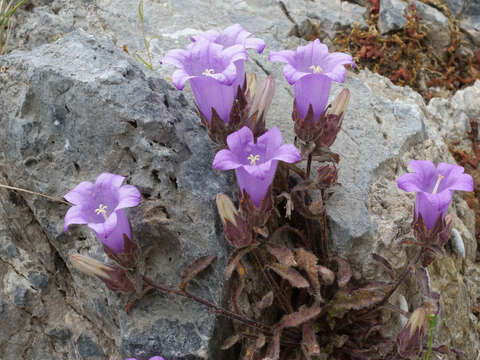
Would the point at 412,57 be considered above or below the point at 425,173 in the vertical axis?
below

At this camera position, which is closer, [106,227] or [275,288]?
[106,227]

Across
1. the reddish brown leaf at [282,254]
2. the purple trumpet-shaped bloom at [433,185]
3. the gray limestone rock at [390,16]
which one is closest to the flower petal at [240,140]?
the reddish brown leaf at [282,254]

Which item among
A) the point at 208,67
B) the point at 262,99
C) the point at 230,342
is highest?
the point at 208,67

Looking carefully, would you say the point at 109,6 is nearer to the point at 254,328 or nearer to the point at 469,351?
the point at 254,328

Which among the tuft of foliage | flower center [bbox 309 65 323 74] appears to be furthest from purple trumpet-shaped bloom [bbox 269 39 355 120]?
the tuft of foliage

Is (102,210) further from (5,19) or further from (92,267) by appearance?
(5,19)

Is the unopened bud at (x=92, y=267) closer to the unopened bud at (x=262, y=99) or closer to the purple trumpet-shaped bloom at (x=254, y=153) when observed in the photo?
the purple trumpet-shaped bloom at (x=254, y=153)

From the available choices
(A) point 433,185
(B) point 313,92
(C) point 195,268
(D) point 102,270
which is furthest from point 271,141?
(D) point 102,270

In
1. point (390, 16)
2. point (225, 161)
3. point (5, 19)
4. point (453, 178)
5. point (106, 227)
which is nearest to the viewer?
point (106, 227)
